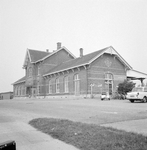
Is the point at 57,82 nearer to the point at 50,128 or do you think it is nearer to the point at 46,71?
the point at 46,71

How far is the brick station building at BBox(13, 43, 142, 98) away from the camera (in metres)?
28.1

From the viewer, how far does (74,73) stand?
30.3 meters

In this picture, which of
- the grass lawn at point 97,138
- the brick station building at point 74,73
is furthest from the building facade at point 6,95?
the grass lawn at point 97,138

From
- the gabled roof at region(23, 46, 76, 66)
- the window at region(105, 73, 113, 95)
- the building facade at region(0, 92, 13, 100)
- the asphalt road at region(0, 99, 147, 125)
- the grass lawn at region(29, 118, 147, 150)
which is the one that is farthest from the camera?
the building facade at region(0, 92, 13, 100)

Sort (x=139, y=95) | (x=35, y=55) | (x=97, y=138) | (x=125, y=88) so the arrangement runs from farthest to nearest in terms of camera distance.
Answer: (x=35, y=55) < (x=125, y=88) < (x=139, y=95) < (x=97, y=138)

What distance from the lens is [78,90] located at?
29.5 m

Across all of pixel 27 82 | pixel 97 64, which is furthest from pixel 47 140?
pixel 27 82

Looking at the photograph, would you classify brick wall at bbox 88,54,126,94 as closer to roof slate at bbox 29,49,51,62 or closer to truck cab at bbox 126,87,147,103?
truck cab at bbox 126,87,147,103

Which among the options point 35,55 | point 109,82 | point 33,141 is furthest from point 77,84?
point 33,141

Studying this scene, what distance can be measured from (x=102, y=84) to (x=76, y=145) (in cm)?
2536

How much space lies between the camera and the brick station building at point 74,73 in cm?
2811

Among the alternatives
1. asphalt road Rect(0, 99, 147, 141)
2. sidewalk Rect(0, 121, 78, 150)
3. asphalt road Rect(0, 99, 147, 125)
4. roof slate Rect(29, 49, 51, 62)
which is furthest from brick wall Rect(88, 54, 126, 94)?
sidewalk Rect(0, 121, 78, 150)

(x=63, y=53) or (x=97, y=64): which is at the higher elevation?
(x=63, y=53)

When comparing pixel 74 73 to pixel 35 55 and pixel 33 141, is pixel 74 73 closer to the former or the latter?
pixel 35 55
